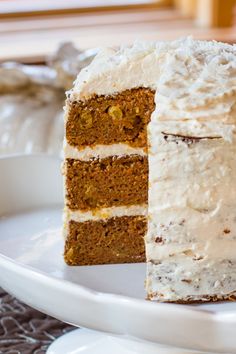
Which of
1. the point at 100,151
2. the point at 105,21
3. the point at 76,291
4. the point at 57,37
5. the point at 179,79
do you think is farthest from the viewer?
the point at 105,21

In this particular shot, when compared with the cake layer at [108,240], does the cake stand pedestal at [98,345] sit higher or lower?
lower

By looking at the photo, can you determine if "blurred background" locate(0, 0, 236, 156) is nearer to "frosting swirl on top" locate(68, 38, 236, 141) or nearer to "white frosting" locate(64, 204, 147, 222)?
"white frosting" locate(64, 204, 147, 222)

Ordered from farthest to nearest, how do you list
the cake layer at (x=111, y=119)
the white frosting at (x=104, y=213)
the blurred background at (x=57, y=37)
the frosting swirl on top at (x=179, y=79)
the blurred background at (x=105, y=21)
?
the blurred background at (x=105, y=21) → the blurred background at (x=57, y=37) → the white frosting at (x=104, y=213) → the cake layer at (x=111, y=119) → the frosting swirl on top at (x=179, y=79)

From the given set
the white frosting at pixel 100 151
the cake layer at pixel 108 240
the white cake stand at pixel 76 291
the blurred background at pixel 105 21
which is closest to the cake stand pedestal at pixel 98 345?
the white cake stand at pixel 76 291

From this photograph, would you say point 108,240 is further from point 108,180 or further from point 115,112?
point 115,112

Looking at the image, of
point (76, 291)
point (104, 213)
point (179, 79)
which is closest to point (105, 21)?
point (104, 213)

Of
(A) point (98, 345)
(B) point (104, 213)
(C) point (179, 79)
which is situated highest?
(C) point (179, 79)

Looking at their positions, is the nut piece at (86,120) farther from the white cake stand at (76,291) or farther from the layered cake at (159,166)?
the white cake stand at (76,291)
